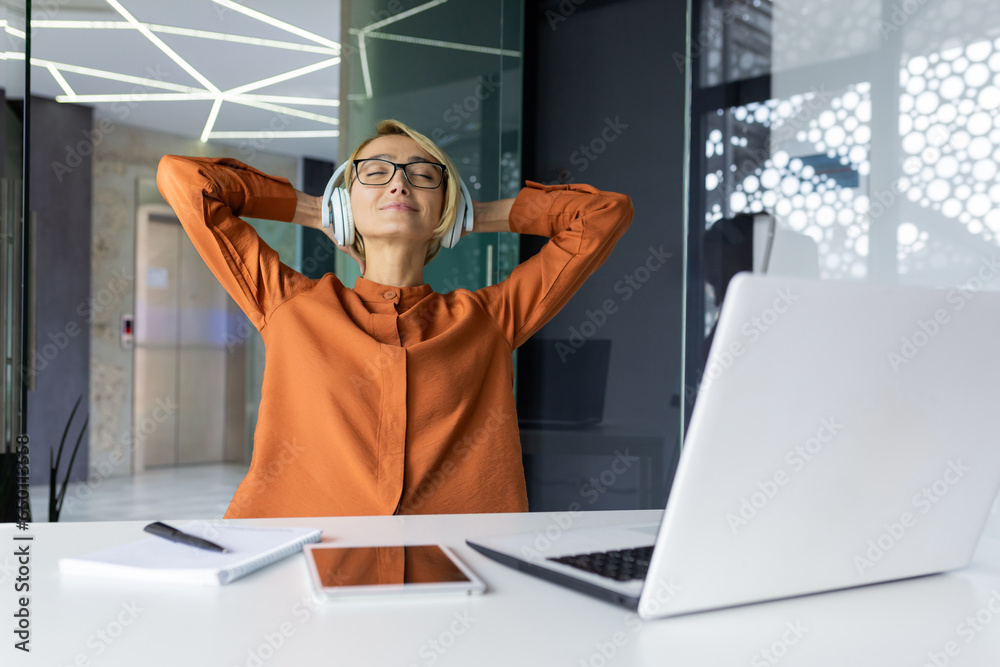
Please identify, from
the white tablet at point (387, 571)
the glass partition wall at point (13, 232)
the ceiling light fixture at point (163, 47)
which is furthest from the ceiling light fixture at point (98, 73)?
the white tablet at point (387, 571)

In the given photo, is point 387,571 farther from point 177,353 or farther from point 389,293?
point 177,353

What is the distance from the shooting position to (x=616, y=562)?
71cm

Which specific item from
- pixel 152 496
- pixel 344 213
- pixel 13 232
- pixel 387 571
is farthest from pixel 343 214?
pixel 152 496

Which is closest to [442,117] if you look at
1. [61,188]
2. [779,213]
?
[779,213]

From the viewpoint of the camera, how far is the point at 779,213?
106 inches

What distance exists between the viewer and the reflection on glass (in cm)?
66

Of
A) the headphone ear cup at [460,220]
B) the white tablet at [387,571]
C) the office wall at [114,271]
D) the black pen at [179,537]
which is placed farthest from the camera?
the office wall at [114,271]

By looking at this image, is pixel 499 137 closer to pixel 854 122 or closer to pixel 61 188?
pixel 854 122

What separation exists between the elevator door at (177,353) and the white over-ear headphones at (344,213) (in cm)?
449

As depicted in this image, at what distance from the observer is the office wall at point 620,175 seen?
304 cm

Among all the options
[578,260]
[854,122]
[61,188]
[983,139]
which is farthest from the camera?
[61,188]

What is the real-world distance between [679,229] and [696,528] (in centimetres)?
257

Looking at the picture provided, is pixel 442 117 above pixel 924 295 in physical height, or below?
above

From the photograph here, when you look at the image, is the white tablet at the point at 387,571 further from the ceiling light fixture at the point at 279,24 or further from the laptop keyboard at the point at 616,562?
the ceiling light fixture at the point at 279,24
